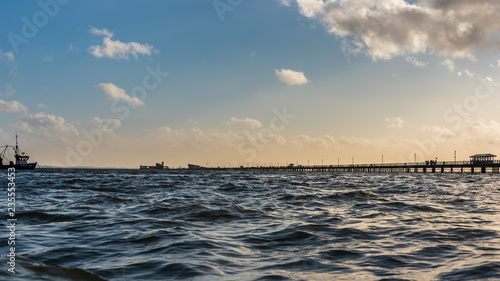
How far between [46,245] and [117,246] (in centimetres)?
145

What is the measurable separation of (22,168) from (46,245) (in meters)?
133

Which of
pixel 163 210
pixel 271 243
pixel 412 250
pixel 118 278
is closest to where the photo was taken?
pixel 118 278

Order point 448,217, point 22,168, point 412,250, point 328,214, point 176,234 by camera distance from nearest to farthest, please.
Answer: point 412,250 < point 176,234 < point 448,217 < point 328,214 < point 22,168

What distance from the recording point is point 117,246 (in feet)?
24.2

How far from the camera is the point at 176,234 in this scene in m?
8.70

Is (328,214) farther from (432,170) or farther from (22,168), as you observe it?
(22,168)

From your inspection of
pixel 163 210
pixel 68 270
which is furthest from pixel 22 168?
pixel 68 270

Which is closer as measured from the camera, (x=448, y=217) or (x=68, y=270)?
(x=68, y=270)

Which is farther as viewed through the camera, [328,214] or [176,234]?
[328,214]

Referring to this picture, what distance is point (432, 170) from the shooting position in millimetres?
120000

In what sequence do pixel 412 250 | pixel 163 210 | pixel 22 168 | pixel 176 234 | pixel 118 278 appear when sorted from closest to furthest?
pixel 118 278
pixel 412 250
pixel 176 234
pixel 163 210
pixel 22 168

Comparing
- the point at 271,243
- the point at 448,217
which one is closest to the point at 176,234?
the point at 271,243

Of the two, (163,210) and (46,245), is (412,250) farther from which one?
(163,210)

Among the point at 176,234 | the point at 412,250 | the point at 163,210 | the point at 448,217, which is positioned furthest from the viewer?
the point at 163,210
